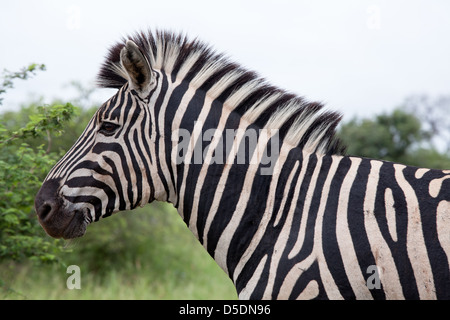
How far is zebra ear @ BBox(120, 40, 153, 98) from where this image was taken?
3.66m

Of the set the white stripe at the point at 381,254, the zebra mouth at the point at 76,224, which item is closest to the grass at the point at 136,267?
the zebra mouth at the point at 76,224

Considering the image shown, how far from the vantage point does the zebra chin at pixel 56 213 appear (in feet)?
12.1

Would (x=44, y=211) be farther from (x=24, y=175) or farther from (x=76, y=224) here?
(x=24, y=175)

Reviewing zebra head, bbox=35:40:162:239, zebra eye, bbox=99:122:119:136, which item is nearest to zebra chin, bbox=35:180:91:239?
zebra head, bbox=35:40:162:239

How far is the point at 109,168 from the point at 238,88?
4.03 feet

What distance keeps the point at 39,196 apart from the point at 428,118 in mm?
45567

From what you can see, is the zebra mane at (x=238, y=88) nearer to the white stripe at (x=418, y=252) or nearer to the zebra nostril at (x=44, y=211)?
the white stripe at (x=418, y=252)

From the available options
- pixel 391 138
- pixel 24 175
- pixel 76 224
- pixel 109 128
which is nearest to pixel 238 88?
pixel 109 128

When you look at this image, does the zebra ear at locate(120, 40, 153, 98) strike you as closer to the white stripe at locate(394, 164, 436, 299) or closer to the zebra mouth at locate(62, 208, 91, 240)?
the zebra mouth at locate(62, 208, 91, 240)

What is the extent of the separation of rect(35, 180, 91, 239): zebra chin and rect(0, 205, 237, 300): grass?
756cm

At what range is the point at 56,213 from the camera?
12.1 feet

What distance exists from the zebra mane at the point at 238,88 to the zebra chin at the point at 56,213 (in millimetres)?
1123

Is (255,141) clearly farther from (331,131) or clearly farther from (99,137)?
(99,137)
